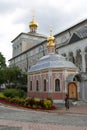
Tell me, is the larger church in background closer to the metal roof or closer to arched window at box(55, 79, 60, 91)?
the metal roof

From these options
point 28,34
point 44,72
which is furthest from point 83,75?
point 28,34

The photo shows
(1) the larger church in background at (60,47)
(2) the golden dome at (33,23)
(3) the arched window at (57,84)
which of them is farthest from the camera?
(2) the golden dome at (33,23)

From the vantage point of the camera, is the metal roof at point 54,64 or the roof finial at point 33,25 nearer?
the metal roof at point 54,64

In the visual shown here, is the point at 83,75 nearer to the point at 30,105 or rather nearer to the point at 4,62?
the point at 30,105

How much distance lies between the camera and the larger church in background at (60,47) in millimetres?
33500

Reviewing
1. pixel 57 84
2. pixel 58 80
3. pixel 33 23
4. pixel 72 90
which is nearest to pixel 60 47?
pixel 58 80

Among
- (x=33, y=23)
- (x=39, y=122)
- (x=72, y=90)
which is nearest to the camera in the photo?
(x=39, y=122)

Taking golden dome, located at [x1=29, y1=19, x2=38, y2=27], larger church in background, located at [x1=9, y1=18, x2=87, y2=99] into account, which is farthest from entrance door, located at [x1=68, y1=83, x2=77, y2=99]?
golden dome, located at [x1=29, y1=19, x2=38, y2=27]

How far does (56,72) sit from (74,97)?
418 cm

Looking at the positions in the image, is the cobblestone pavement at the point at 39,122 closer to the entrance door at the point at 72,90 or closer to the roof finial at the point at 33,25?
the entrance door at the point at 72,90

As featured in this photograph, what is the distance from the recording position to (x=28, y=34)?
6444 cm

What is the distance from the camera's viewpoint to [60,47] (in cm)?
3947

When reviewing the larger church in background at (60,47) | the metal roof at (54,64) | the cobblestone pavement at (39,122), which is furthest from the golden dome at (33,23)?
the cobblestone pavement at (39,122)

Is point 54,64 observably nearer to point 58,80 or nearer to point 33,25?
point 58,80
